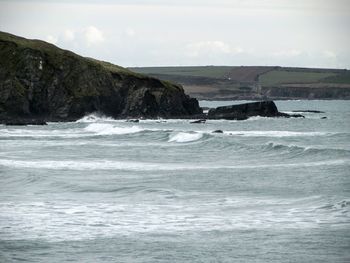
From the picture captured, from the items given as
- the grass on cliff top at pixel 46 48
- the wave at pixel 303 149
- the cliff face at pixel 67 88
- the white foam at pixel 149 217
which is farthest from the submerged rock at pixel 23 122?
the white foam at pixel 149 217

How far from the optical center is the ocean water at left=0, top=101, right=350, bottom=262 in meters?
19.6

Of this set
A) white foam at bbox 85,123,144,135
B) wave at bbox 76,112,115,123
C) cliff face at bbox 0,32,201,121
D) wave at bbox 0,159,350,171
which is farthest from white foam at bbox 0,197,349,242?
wave at bbox 76,112,115,123

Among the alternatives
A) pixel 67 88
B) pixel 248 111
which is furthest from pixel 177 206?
pixel 248 111

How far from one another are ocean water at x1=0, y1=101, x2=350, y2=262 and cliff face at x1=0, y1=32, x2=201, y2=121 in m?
51.7

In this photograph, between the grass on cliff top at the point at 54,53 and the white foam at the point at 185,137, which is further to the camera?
the grass on cliff top at the point at 54,53

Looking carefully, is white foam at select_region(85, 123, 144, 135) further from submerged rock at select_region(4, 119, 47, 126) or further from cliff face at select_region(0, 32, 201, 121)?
cliff face at select_region(0, 32, 201, 121)

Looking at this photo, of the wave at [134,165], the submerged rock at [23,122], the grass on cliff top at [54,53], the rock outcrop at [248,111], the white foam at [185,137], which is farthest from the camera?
the rock outcrop at [248,111]

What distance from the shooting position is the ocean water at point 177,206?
19.6m

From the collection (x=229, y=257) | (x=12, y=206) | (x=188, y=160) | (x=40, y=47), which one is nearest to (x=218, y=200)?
(x=12, y=206)

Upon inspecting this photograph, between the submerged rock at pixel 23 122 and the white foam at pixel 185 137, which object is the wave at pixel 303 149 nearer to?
the white foam at pixel 185 137

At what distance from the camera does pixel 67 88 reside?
101 metres

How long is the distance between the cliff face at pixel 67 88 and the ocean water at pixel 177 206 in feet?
169

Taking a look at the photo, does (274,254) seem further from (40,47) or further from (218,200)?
(40,47)

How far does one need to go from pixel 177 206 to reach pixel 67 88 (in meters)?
76.5
